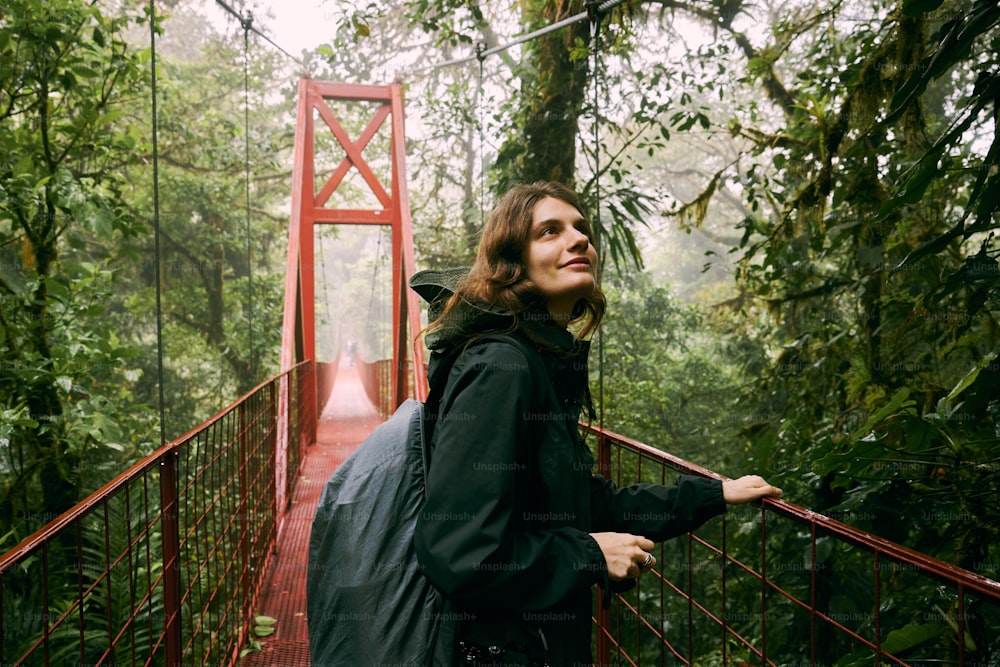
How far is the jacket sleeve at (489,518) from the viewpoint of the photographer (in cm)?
77

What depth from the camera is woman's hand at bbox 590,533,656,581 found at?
85cm

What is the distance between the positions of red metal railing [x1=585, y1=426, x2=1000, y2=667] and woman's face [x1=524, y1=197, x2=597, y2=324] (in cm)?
43

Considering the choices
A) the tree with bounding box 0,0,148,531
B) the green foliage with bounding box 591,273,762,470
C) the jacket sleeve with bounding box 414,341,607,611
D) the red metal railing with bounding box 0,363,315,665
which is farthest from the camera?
the green foliage with bounding box 591,273,762,470

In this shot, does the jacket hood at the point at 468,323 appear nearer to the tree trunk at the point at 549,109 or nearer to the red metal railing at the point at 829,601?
the red metal railing at the point at 829,601

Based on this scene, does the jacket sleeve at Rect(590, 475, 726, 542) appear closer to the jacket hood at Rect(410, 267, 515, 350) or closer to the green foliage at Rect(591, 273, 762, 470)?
the jacket hood at Rect(410, 267, 515, 350)

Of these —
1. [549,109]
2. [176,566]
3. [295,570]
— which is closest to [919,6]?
[176,566]

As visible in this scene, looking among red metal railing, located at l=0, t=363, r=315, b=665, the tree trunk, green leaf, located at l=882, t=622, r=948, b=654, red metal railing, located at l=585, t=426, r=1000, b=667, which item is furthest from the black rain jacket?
the tree trunk

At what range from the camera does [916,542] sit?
1.64m

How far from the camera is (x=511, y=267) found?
3.56 ft

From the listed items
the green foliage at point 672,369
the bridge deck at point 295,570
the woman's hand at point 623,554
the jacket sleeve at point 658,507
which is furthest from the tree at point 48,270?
the green foliage at point 672,369

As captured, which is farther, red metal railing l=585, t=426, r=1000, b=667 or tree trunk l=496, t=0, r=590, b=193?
tree trunk l=496, t=0, r=590, b=193

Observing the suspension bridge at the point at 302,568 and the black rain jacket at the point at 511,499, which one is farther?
the suspension bridge at the point at 302,568

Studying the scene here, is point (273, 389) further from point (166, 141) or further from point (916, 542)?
point (166, 141)

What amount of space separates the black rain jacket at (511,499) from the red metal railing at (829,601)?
0.33m
